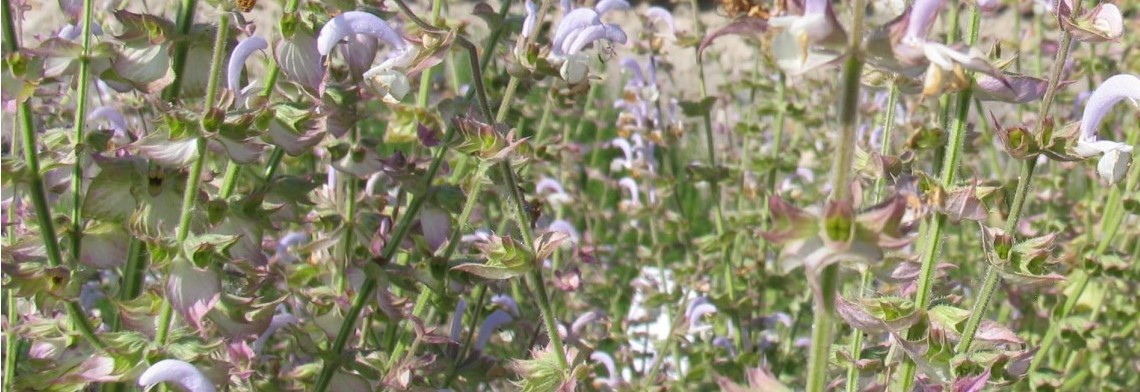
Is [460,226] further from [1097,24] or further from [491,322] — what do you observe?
[1097,24]

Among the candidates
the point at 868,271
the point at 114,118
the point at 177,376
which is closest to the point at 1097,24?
the point at 868,271

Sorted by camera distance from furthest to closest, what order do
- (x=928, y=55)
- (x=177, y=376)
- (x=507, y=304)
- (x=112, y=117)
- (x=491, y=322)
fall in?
1. (x=507, y=304)
2. (x=491, y=322)
3. (x=112, y=117)
4. (x=177, y=376)
5. (x=928, y=55)

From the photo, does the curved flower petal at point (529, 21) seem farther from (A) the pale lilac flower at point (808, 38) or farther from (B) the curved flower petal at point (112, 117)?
(A) the pale lilac flower at point (808, 38)

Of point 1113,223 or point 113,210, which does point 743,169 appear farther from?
point 113,210

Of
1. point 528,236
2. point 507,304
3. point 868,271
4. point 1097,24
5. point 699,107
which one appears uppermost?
point 1097,24

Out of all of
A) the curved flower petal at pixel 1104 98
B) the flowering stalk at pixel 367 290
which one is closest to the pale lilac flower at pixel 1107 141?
the curved flower petal at pixel 1104 98

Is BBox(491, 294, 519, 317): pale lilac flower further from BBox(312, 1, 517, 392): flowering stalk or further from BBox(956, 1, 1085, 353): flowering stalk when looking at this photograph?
BBox(956, 1, 1085, 353): flowering stalk
